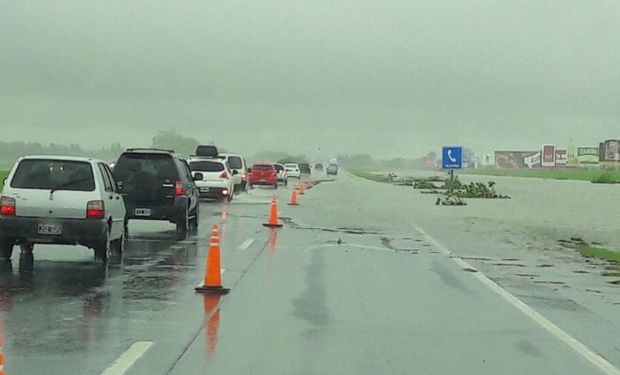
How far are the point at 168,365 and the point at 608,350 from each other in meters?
4.25

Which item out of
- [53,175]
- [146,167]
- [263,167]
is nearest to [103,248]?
[53,175]

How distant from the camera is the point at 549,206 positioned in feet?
142

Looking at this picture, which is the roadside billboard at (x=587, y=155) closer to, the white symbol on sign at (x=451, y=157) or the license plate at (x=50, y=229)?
the white symbol on sign at (x=451, y=157)

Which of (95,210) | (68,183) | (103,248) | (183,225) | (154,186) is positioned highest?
(68,183)

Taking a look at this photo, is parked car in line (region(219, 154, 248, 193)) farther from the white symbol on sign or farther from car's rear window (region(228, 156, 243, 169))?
the white symbol on sign

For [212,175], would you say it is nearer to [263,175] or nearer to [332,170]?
[263,175]

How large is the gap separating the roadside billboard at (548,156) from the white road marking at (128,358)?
605 feet

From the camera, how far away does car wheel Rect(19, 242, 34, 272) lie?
1397cm

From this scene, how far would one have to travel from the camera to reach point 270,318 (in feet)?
33.1

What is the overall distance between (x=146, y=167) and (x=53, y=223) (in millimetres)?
7927

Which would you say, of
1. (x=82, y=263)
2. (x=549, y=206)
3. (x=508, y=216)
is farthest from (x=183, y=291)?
→ (x=549, y=206)

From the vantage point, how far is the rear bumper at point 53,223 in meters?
13.6

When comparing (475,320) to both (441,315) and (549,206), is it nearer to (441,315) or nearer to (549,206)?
(441,315)

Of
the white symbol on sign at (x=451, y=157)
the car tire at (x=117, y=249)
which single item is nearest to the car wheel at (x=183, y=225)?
the car tire at (x=117, y=249)
